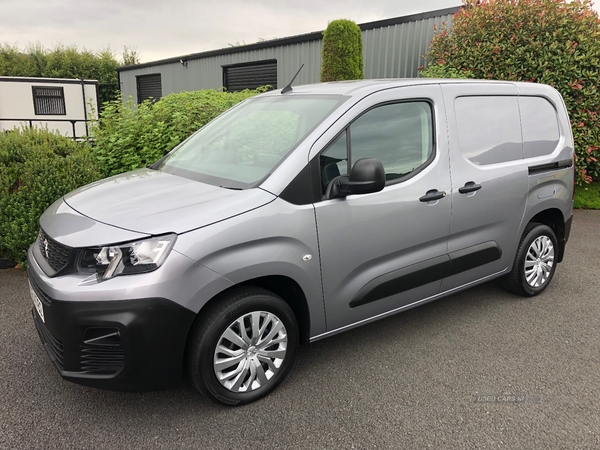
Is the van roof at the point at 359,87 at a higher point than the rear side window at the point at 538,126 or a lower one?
higher

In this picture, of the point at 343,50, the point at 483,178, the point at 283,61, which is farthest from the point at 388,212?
the point at 283,61

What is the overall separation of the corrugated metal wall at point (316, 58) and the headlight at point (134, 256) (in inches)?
389

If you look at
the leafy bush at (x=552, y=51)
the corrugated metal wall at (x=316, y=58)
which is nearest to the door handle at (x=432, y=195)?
the leafy bush at (x=552, y=51)

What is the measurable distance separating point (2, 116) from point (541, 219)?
2122 cm

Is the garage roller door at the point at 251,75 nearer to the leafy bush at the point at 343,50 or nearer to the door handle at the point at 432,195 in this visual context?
the leafy bush at the point at 343,50

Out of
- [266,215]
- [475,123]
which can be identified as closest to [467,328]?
[475,123]

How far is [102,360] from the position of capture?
92.0 inches

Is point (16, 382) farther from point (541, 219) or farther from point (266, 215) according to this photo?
point (541, 219)

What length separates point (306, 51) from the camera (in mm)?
13531

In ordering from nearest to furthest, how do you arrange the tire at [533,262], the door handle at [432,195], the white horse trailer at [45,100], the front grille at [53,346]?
the front grille at [53,346], the door handle at [432,195], the tire at [533,262], the white horse trailer at [45,100]

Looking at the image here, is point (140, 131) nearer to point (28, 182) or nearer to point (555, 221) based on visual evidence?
point (28, 182)

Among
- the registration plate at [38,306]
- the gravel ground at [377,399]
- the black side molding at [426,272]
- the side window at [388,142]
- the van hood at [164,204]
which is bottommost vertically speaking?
the gravel ground at [377,399]

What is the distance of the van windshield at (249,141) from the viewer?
2.88 m

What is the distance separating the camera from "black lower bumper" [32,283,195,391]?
2.25m
